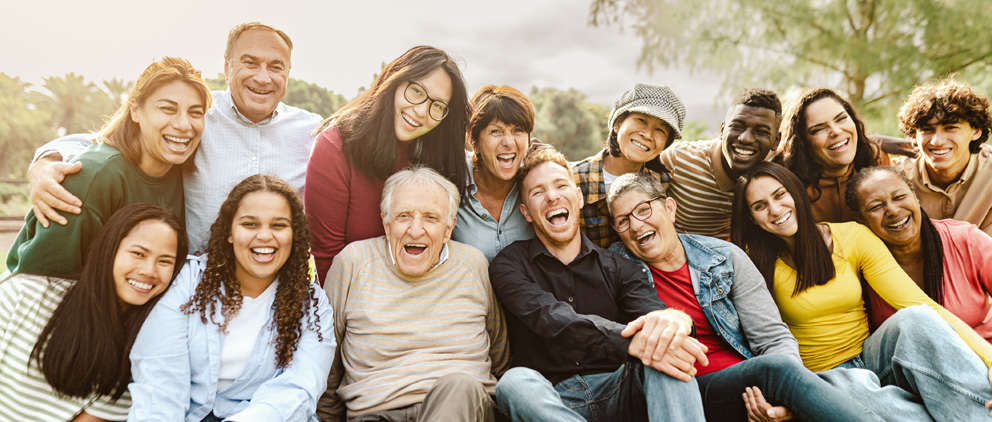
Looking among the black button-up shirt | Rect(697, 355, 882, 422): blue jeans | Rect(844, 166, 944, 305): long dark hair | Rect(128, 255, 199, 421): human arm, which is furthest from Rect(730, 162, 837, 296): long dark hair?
Rect(128, 255, 199, 421): human arm

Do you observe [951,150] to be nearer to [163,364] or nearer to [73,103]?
[163,364]

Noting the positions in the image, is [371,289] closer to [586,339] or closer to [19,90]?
[586,339]

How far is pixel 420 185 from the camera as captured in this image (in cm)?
288

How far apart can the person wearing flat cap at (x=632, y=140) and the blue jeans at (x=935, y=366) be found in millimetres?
1611

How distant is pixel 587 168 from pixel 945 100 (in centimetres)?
237

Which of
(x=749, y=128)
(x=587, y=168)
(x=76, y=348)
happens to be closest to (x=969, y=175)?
(x=749, y=128)

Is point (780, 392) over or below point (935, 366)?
below

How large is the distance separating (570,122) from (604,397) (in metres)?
14.9

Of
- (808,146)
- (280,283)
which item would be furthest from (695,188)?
(280,283)

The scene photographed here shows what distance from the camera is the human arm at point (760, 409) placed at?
8.02ft

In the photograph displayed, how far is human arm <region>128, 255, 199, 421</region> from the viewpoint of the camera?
7.38ft

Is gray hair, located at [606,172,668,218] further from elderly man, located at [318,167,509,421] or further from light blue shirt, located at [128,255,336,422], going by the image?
light blue shirt, located at [128,255,336,422]

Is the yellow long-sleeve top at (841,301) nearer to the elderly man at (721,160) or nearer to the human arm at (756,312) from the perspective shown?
the human arm at (756,312)

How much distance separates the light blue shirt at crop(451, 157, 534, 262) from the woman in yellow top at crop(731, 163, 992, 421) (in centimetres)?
140
